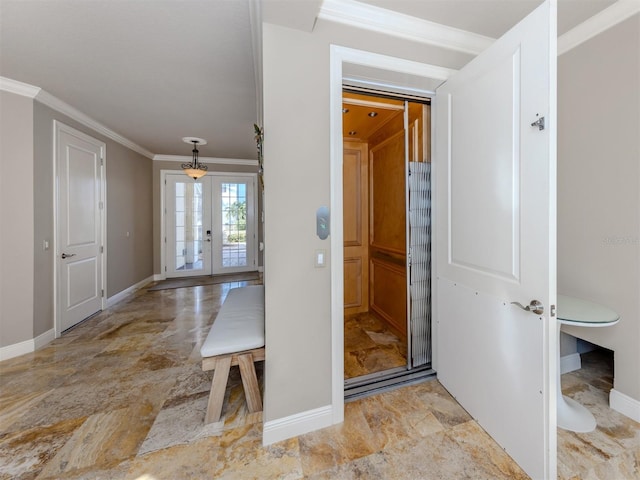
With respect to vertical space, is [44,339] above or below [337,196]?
below

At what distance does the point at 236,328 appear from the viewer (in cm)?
176

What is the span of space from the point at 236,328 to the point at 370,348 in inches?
56.7

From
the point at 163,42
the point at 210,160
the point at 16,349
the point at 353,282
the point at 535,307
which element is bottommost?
the point at 16,349

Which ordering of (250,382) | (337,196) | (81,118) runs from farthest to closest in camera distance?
(81,118) < (250,382) < (337,196)

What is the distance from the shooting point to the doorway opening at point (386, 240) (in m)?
2.02

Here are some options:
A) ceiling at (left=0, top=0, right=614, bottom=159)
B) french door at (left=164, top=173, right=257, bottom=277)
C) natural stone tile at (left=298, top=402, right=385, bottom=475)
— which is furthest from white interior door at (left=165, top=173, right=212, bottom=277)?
natural stone tile at (left=298, top=402, right=385, bottom=475)

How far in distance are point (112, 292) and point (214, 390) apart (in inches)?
142

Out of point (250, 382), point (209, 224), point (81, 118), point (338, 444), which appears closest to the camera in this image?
point (338, 444)

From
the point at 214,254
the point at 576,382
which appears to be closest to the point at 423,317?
the point at 576,382

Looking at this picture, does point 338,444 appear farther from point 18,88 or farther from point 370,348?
point 18,88

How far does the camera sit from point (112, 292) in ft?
13.2

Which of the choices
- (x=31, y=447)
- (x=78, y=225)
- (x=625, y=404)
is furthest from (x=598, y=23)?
(x=78, y=225)

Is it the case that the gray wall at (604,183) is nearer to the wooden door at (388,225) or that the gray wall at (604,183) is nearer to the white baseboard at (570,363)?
the white baseboard at (570,363)

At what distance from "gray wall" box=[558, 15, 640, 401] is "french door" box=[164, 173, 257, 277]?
539cm
